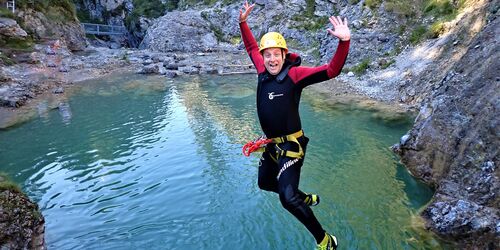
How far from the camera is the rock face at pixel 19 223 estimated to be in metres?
6.35

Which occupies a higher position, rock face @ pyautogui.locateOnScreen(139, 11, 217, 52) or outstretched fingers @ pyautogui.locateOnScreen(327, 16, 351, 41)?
outstretched fingers @ pyautogui.locateOnScreen(327, 16, 351, 41)

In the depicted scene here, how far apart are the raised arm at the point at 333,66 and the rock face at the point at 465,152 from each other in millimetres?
4209

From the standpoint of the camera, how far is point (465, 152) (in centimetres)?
866

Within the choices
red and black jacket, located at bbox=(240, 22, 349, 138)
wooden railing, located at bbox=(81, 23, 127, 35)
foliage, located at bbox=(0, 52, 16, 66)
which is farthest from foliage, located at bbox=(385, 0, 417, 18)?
wooden railing, located at bbox=(81, 23, 127, 35)

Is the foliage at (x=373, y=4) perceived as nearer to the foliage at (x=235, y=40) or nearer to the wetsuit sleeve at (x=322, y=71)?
the foliage at (x=235, y=40)

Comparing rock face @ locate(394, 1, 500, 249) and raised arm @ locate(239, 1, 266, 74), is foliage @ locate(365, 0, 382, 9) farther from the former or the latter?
raised arm @ locate(239, 1, 266, 74)

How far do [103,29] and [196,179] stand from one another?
57271 mm

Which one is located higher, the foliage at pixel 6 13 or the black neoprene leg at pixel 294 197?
the foliage at pixel 6 13

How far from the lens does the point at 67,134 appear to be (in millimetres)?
16953

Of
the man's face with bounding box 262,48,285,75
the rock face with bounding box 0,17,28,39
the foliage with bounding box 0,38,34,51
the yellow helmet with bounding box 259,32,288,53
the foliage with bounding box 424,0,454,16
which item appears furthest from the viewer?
the rock face with bounding box 0,17,28,39

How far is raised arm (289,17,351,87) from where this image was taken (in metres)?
5.50

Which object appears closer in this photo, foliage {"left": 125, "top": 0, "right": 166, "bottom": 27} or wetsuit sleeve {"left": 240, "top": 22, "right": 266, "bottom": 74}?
wetsuit sleeve {"left": 240, "top": 22, "right": 266, "bottom": 74}

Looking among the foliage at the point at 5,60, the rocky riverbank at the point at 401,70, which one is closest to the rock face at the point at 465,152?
the rocky riverbank at the point at 401,70

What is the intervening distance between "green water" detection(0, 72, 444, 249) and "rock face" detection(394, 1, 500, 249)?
0.57 metres
